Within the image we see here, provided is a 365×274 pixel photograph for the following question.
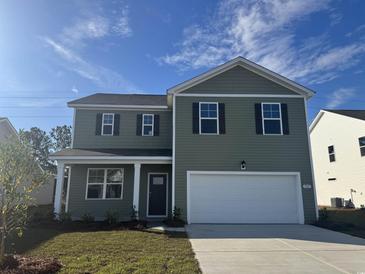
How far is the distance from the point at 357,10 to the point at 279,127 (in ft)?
20.5

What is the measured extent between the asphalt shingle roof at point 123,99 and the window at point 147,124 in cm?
74

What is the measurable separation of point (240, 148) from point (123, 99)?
7605mm

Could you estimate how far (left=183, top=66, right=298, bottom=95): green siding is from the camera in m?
12.9

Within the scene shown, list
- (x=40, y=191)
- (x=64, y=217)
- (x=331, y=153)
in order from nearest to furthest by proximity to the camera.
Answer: (x=64, y=217)
(x=331, y=153)
(x=40, y=191)

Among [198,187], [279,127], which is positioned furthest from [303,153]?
[198,187]

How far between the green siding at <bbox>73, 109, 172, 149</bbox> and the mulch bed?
884cm

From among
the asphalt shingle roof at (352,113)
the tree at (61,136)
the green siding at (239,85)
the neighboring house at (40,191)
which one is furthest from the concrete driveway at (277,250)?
the tree at (61,136)

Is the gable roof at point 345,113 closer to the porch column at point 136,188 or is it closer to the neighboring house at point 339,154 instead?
the neighboring house at point 339,154

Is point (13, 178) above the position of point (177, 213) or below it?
above

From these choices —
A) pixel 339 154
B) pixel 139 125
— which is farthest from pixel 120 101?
pixel 339 154

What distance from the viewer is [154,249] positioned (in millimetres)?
6949

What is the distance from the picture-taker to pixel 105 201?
1348 cm

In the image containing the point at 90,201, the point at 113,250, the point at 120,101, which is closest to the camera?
the point at 113,250

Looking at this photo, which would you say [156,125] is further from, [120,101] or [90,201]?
[90,201]
